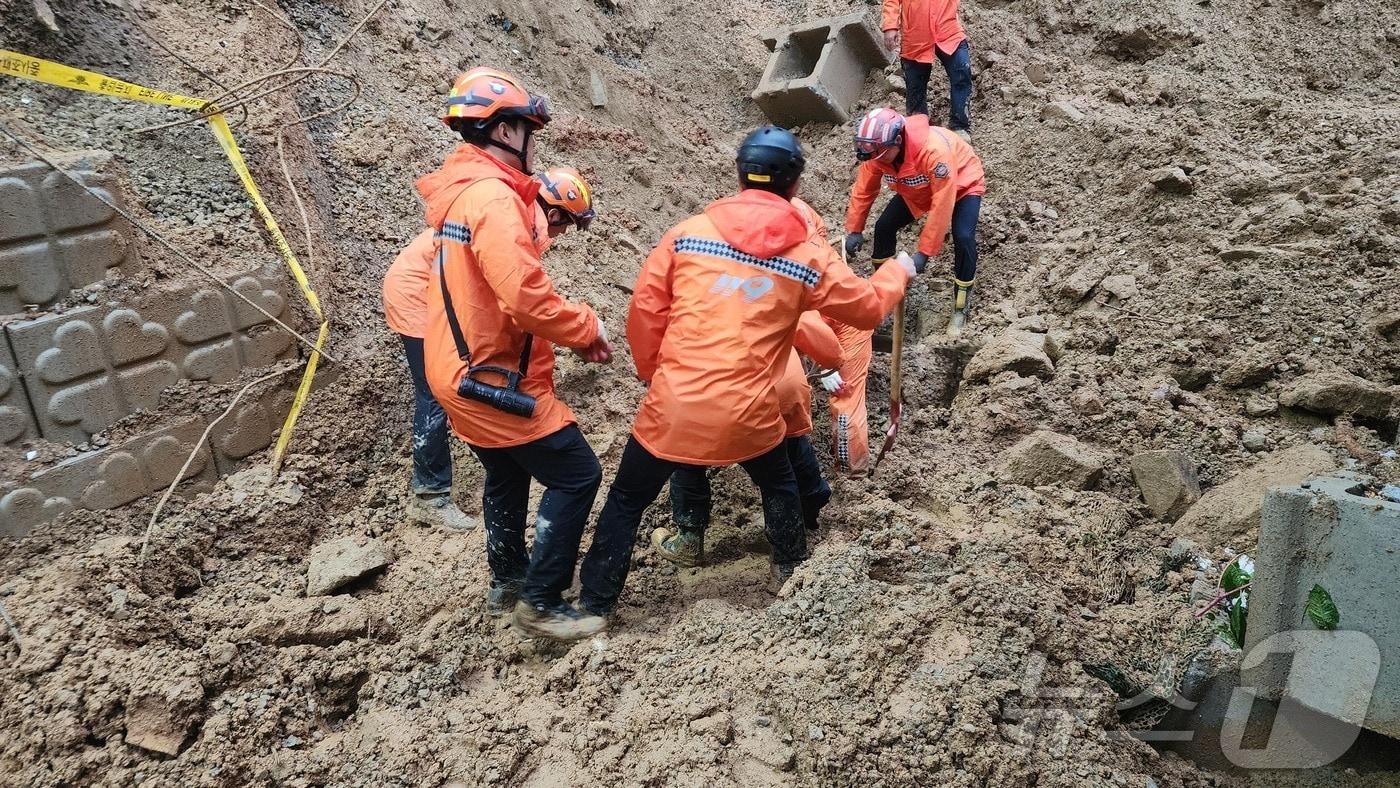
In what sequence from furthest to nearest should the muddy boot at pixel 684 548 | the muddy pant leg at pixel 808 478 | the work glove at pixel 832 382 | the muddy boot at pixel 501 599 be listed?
the work glove at pixel 832 382
the muddy boot at pixel 684 548
the muddy pant leg at pixel 808 478
the muddy boot at pixel 501 599

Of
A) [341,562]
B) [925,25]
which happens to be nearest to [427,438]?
[341,562]

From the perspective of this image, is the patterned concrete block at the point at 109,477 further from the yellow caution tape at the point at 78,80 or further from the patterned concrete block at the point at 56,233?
the yellow caution tape at the point at 78,80

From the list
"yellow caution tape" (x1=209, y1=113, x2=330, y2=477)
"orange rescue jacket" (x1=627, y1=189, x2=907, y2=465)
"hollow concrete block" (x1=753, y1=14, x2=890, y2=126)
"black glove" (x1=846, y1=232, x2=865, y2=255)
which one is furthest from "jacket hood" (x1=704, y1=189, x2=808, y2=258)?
"hollow concrete block" (x1=753, y1=14, x2=890, y2=126)

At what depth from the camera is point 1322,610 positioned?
235cm

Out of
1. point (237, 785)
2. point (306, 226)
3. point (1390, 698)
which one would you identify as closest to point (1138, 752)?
point (1390, 698)

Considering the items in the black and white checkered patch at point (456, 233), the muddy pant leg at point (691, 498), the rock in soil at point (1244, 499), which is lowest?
the muddy pant leg at point (691, 498)

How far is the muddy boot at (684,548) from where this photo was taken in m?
3.80

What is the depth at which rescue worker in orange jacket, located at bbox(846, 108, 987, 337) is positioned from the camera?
5.11 meters

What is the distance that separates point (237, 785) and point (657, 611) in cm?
153

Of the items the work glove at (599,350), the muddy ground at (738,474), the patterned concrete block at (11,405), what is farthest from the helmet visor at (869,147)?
the patterned concrete block at (11,405)

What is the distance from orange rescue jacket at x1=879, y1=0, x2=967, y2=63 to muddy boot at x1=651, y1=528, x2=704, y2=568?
15.1 feet

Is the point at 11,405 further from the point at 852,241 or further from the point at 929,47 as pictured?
the point at 929,47

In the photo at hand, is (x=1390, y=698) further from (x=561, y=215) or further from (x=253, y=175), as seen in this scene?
(x=253, y=175)

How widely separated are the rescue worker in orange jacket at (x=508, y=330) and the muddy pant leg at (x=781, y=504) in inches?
25.2
